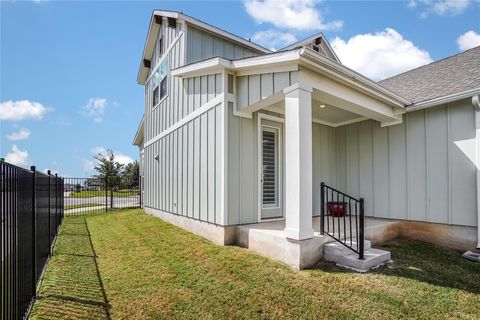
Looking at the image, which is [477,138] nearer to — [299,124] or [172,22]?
[299,124]

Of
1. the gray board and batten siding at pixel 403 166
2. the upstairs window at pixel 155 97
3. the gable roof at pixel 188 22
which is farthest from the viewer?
the upstairs window at pixel 155 97

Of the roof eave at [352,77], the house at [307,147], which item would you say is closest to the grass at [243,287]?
the house at [307,147]

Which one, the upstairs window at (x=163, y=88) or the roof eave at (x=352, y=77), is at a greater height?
the upstairs window at (x=163, y=88)

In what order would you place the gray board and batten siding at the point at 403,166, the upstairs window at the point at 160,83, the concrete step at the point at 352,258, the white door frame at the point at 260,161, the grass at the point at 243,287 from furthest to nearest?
the upstairs window at the point at 160,83 → the white door frame at the point at 260,161 → the gray board and batten siding at the point at 403,166 → the concrete step at the point at 352,258 → the grass at the point at 243,287

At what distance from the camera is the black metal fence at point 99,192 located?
46.5ft

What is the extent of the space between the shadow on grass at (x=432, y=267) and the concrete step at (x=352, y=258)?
10 cm

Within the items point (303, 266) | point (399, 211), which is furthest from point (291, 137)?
point (399, 211)

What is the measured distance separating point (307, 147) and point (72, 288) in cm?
396

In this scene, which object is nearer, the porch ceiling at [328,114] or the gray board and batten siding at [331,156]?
the gray board and batten siding at [331,156]

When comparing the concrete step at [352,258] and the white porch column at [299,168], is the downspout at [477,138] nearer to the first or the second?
the concrete step at [352,258]

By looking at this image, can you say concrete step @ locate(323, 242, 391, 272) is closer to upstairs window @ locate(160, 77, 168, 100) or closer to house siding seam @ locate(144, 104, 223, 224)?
house siding seam @ locate(144, 104, 223, 224)

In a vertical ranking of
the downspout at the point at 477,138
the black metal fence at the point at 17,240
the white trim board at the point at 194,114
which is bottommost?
the black metal fence at the point at 17,240

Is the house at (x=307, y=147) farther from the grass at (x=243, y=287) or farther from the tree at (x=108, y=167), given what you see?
the tree at (x=108, y=167)

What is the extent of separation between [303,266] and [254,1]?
7055 mm
